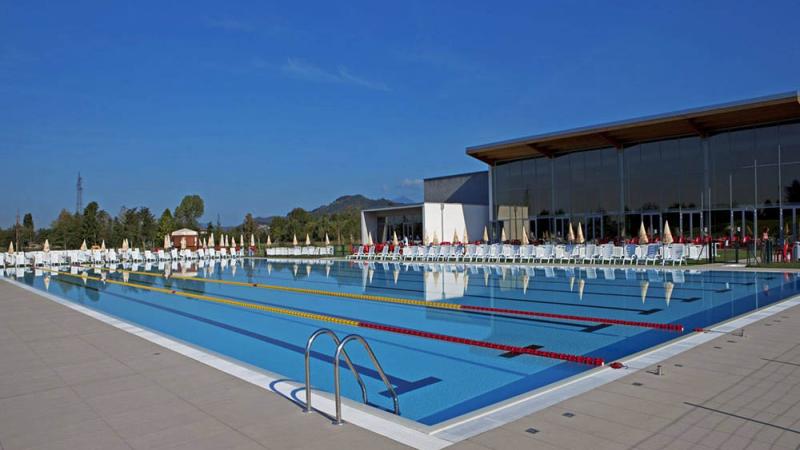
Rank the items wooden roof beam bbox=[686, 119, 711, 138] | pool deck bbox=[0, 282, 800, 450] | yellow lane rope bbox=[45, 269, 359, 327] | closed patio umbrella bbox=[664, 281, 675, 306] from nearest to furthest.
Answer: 1. pool deck bbox=[0, 282, 800, 450]
2. yellow lane rope bbox=[45, 269, 359, 327]
3. closed patio umbrella bbox=[664, 281, 675, 306]
4. wooden roof beam bbox=[686, 119, 711, 138]

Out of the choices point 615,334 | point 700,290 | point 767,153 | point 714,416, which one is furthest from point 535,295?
point 767,153

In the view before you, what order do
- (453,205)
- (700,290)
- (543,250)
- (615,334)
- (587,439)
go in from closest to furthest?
(587,439) < (615,334) < (700,290) < (543,250) < (453,205)

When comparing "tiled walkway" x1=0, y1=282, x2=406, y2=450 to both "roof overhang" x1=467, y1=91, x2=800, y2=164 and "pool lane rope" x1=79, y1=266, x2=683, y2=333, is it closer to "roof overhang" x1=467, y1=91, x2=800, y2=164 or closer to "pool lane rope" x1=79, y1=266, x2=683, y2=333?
"pool lane rope" x1=79, y1=266, x2=683, y2=333

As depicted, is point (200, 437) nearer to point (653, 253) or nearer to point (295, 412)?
point (295, 412)

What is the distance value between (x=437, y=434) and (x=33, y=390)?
3635 millimetres

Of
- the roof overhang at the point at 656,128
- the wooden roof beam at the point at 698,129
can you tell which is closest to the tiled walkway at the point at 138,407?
the roof overhang at the point at 656,128

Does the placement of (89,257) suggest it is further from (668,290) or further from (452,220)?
(668,290)

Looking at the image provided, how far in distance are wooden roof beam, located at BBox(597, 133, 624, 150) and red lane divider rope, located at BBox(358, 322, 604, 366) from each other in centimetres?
1818

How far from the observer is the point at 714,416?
3.66m

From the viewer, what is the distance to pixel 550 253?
2050cm

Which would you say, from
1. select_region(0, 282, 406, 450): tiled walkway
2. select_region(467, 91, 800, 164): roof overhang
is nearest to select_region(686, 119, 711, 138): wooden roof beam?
select_region(467, 91, 800, 164): roof overhang

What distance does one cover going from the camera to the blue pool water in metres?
5.68

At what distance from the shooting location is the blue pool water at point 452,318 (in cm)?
568

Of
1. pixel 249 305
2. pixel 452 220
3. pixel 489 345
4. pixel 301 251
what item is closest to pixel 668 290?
pixel 489 345
